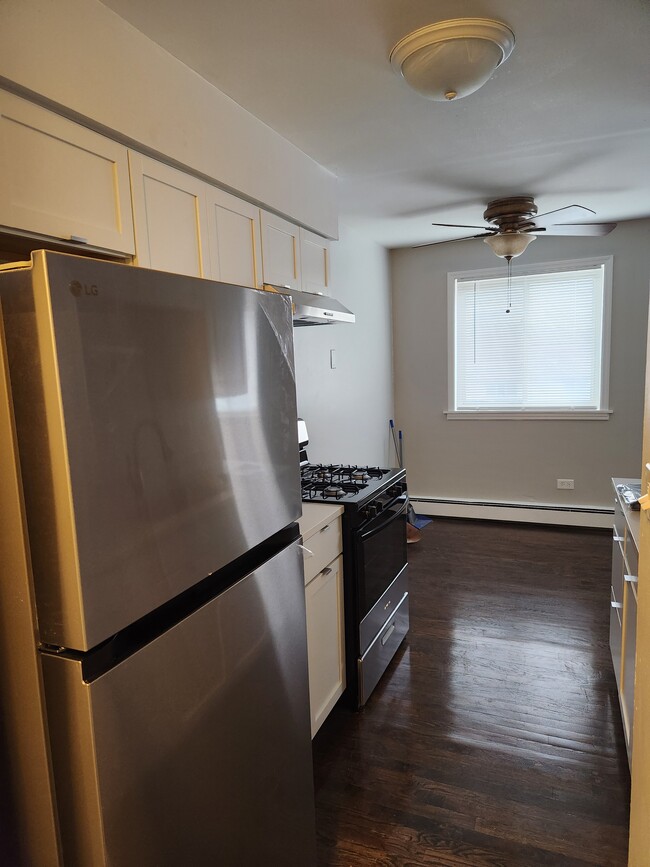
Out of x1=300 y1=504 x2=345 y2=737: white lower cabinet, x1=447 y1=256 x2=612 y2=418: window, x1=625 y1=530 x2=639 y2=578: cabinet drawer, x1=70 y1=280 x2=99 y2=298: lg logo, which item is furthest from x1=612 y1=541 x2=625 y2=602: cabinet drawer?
x1=447 y1=256 x2=612 y2=418: window

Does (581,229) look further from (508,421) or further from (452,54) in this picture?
(452,54)

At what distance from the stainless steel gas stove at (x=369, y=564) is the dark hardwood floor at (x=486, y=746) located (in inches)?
7.0

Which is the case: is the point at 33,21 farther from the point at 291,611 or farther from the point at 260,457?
the point at 291,611

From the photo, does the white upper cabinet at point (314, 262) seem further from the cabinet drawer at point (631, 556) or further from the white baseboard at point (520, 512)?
the white baseboard at point (520, 512)

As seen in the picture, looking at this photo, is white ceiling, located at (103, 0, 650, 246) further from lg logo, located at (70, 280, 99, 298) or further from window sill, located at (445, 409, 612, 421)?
window sill, located at (445, 409, 612, 421)

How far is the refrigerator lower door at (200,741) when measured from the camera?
86cm

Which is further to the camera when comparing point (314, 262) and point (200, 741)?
point (314, 262)

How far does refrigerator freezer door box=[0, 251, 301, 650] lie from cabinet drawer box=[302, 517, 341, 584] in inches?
33.4

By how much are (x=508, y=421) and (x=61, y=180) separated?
4.34 m

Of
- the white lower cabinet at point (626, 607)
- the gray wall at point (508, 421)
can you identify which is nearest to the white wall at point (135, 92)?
the white lower cabinet at point (626, 607)

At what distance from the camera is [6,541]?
33.5 inches

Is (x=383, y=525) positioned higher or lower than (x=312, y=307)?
lower

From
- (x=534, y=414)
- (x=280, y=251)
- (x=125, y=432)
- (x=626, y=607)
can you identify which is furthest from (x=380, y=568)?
(x=534, y=414)

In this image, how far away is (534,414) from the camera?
4.84 meters
